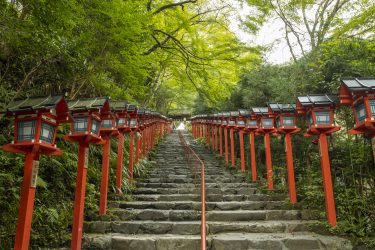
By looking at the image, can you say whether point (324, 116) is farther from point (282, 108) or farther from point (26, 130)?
point (26, 130)

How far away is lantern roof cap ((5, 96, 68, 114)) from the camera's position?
3686mm

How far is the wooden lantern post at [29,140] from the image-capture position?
3559 mm

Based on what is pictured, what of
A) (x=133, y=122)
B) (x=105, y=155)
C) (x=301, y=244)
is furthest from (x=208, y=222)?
(x=133, y=122)

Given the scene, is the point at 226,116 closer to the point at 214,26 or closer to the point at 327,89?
the point at 214,26

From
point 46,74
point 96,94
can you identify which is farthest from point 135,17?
point 96,94

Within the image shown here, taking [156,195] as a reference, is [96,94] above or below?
above

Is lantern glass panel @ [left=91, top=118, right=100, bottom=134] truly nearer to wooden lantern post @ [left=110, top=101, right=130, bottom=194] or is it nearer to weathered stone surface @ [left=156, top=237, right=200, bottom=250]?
wooden lantern post @ [left=110, top=101, right=130, bottom=194]

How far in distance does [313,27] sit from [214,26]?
4183 mm

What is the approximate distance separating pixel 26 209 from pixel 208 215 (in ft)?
13.6

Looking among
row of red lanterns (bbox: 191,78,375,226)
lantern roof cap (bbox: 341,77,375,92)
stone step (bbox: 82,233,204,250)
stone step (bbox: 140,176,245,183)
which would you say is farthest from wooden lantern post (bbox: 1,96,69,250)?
stone step (bbox: 140,176,245,183)

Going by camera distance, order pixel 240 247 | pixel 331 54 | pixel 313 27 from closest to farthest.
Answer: pixel 240 247 < pixel 331 54 < pixel 313 27

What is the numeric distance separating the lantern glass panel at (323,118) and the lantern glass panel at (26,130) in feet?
17.8

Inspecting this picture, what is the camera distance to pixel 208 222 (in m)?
6.36

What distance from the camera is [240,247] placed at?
530 centimetres
